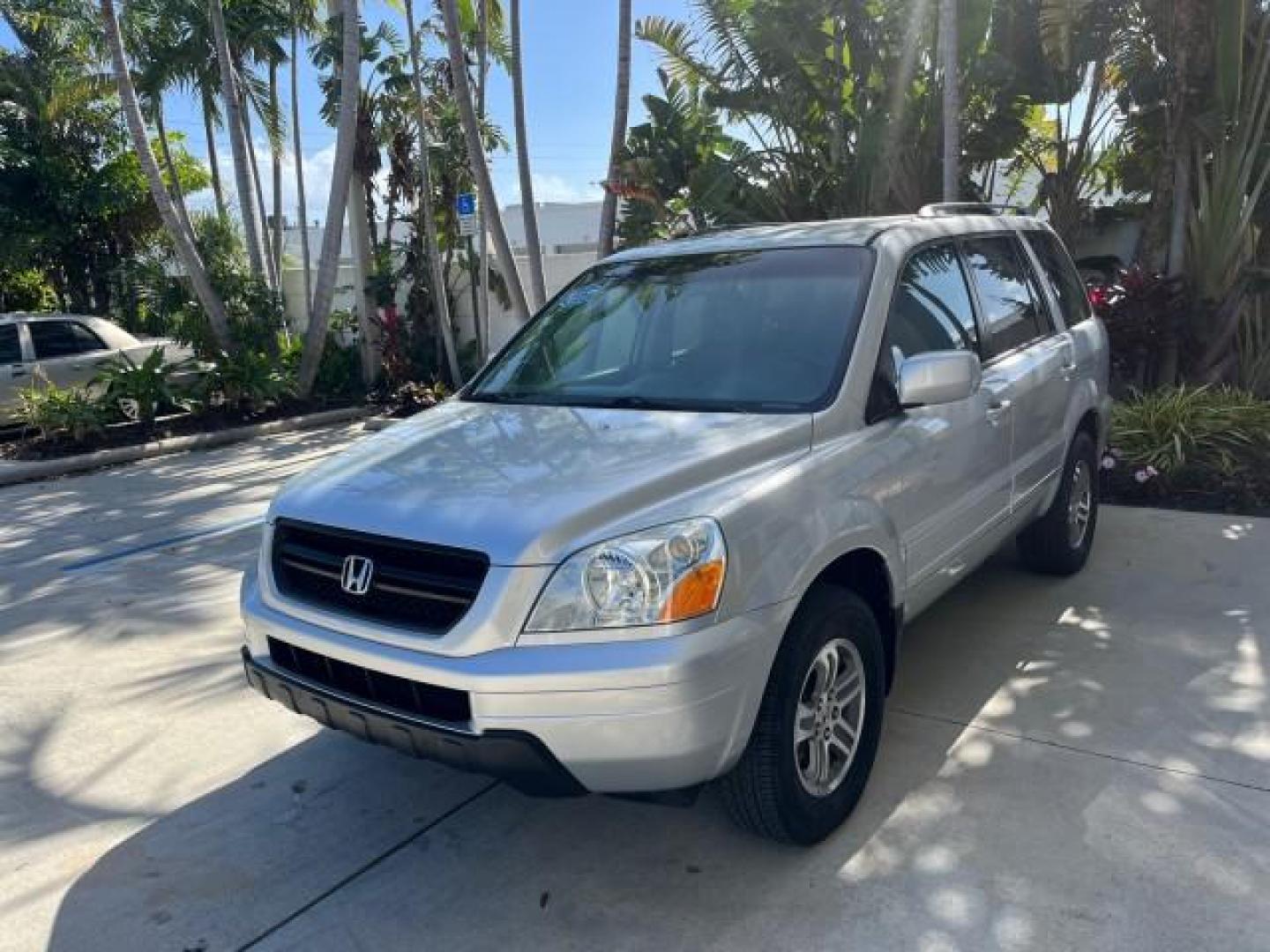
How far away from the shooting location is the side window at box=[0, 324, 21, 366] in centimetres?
1152

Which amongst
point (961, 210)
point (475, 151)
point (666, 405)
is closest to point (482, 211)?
point (475, 151)

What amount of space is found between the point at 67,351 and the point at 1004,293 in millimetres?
11219

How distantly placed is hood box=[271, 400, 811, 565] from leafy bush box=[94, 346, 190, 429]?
9026 millimetres

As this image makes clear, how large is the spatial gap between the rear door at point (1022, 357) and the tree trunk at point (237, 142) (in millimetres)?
11210

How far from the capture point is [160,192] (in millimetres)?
11781

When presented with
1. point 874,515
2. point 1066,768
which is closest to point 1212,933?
point 1066,768

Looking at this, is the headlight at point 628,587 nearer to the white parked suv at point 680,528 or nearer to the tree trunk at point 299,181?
the white parked suv at point 680,528

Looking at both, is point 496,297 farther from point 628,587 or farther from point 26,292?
point 628,587

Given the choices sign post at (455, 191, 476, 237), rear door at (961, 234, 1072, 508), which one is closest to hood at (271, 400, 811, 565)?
rear door at (961, 234, 1072, 508)

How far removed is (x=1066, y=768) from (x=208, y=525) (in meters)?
6.21

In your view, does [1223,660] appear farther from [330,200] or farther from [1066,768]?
[330,200]

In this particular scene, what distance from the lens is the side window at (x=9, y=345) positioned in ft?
37.8

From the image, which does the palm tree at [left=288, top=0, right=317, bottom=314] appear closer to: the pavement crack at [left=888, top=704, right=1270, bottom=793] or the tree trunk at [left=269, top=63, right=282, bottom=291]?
the tree trunk at [left=269, top=63, right=282, bottom=291]

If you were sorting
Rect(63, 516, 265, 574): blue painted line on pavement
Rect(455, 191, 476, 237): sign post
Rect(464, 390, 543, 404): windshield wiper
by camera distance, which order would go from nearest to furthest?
Rect(464, 390, 543, 404): windshield wiper < Rect(63, 516, 265, 574): blue painted line on pavement < Rect(455, 191, 476, 237): sign post
